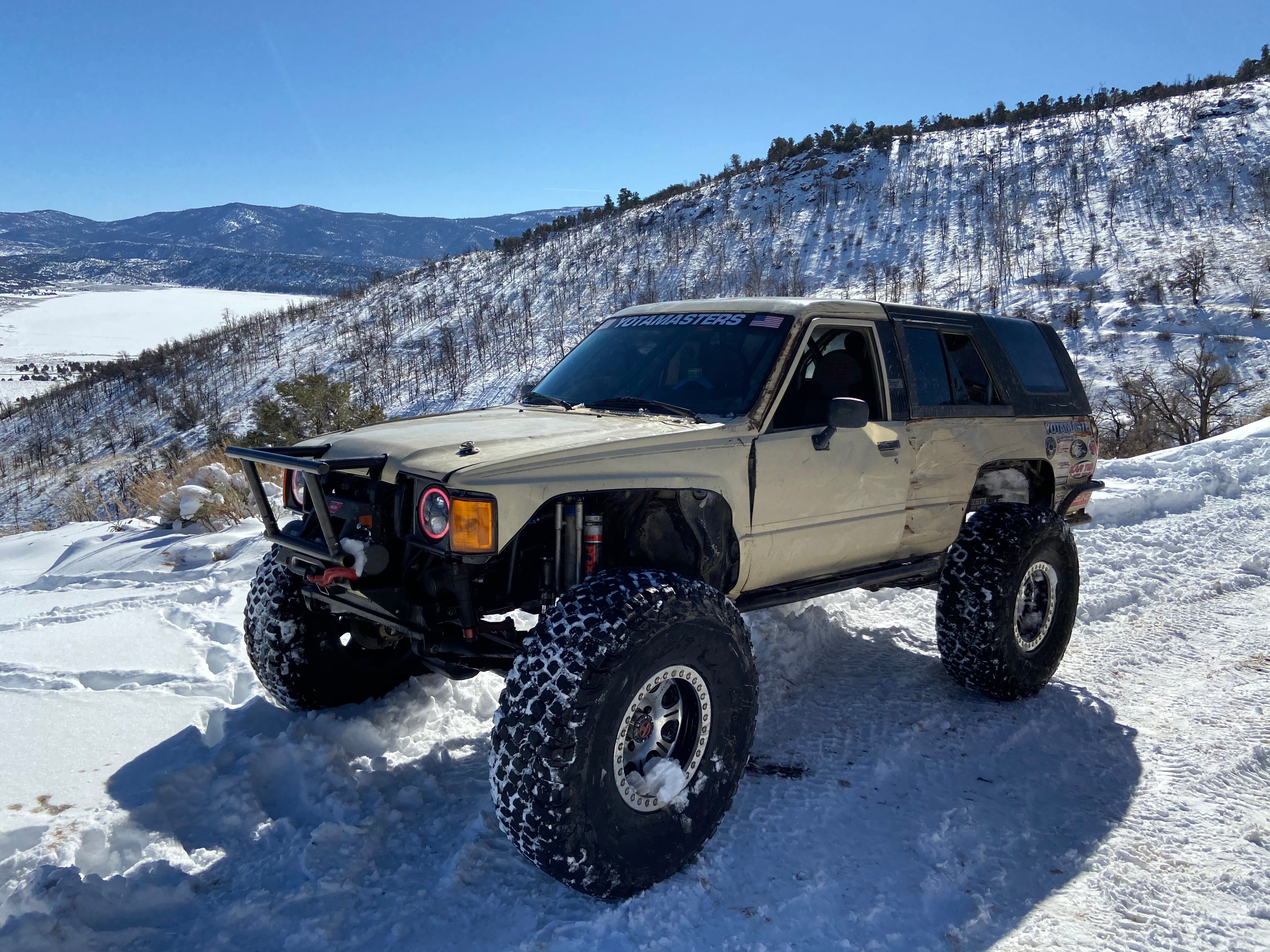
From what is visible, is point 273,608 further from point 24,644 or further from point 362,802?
point 24,644

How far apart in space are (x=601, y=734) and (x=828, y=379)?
2.14 metres

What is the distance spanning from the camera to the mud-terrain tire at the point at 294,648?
3775mm

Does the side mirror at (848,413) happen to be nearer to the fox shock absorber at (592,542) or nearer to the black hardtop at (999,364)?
the black hardtop at (999,364)

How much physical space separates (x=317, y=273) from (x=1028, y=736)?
4693 inches

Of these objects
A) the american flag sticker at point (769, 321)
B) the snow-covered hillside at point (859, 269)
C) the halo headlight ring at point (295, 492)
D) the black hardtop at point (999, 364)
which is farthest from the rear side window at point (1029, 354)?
the snow-covered hillside at point (859, 269)

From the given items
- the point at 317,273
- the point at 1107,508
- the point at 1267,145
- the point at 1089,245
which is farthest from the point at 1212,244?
the point at 317,273

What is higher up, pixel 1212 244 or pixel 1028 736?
pixel 1212 244

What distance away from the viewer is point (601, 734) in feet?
8.75

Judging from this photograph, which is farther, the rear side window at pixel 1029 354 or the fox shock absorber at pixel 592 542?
the rear side window at pixel 1029 354

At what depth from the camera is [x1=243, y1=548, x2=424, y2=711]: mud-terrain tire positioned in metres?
3.78

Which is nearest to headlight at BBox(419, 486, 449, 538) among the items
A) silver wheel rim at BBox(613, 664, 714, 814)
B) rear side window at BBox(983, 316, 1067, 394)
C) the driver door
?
silver wheel rim at BBox(613, 664, 714, 814)

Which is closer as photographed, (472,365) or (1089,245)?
(1089,245)

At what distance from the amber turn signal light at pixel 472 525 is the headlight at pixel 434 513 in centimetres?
4

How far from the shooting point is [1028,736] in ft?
13.3
